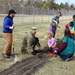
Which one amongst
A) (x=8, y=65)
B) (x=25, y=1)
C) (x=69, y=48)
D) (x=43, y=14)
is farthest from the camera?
(x=25, y=1)

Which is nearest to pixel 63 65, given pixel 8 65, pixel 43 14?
pixel 8 65

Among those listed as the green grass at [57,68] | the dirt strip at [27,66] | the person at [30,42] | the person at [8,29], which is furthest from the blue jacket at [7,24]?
the green grass at [57,68]

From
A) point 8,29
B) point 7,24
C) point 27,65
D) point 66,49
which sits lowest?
point 27,65

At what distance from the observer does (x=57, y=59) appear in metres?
10.7

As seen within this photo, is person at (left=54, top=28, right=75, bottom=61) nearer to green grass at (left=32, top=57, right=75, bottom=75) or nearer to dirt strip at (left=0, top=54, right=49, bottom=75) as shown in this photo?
green grass at (left=32, top=57, right=75, bottom=75)

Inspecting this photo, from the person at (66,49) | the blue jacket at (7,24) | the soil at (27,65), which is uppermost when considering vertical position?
the blue jacket at (7,24)

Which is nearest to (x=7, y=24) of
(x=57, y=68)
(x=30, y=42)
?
(x=30, y=42)

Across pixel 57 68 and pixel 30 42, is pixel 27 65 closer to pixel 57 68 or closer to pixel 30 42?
pixel 57 68

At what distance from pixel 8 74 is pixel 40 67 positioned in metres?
1.34

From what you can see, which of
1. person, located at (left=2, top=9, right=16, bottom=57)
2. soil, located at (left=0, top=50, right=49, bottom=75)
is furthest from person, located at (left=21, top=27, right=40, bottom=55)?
person, located at (left=2, top=9, right=16, bottom=57)

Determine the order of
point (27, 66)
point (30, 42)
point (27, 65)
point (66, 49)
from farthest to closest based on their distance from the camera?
point (30, 42)
point (66, 49)
point (27, 65)
point (27, 66)

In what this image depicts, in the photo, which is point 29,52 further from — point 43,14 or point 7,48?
point 43,14

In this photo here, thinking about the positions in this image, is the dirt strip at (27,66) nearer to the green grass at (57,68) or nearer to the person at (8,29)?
the green grass at (57,68)

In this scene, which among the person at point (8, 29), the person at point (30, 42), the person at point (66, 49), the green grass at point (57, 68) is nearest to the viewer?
the green grass at point (57, 68)
